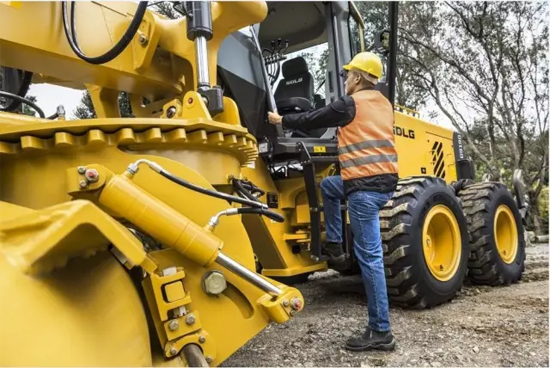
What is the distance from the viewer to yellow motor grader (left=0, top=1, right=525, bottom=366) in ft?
4.86

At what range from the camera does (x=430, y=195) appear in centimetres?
401

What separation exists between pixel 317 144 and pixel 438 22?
1177cm

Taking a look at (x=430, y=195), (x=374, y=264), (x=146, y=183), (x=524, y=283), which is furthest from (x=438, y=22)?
(x=146, y=183)

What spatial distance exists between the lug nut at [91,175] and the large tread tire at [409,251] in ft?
8.15

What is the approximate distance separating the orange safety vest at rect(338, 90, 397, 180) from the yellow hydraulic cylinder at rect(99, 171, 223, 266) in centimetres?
144

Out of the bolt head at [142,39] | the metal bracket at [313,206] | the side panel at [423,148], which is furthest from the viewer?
the side panel at [423,148]

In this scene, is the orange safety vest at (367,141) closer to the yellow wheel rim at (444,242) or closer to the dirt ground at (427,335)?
the dirt ground at (427,335)

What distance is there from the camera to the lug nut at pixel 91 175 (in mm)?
1772

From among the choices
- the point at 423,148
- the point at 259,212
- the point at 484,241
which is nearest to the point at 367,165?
the point at 259,212

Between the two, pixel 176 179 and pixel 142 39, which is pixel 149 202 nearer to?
pixel 176 179

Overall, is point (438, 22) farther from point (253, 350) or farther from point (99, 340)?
point (99, 340)

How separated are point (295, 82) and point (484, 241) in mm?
2487

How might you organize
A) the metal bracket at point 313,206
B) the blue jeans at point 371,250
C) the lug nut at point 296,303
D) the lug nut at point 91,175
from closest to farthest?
the lug nut at point 91,175 → the lug nut at point 296,303 → the blue jeans at point 371,250 → the metal bracket at point 313,206

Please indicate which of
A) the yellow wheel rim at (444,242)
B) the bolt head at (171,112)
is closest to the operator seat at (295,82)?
the yellow wheel rim at (444,242)
